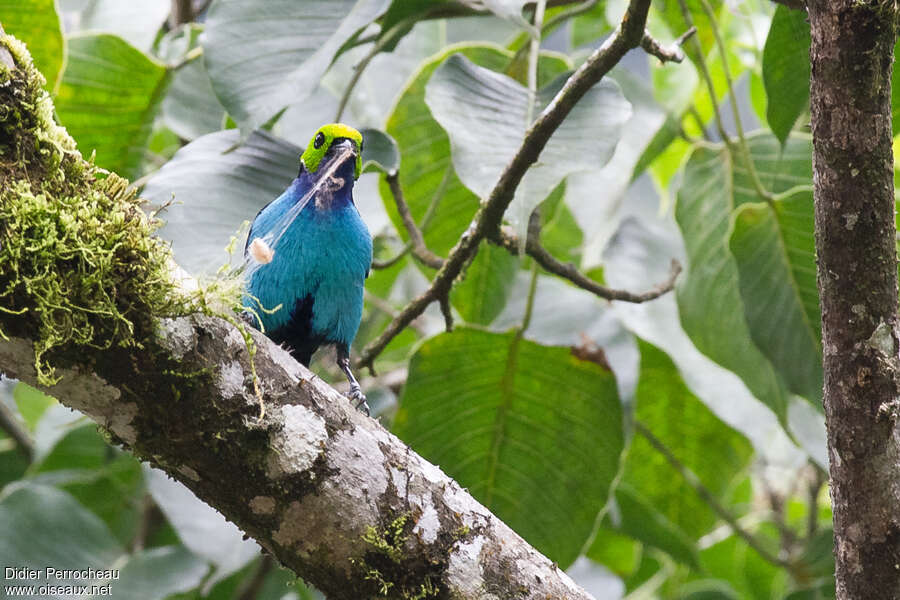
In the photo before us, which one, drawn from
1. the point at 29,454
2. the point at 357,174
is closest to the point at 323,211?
the point at 357,174

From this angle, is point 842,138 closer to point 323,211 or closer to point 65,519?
point 323,211

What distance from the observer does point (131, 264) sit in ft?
4.96

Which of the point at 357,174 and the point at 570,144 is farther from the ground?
the point at 570,144

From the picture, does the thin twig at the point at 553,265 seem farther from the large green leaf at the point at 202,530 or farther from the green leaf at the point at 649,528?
the large green leaf at the point at 202,530

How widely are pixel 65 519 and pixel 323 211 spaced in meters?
1.58

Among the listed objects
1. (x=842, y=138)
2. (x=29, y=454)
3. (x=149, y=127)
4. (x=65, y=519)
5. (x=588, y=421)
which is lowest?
(x=29, y=454)

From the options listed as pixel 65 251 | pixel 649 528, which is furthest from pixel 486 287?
pixel 65 251

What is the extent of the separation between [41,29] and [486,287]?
1.60m

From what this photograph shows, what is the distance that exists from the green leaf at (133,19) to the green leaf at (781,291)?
2223 millimetres

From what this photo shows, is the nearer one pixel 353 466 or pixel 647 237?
pixel 353 466

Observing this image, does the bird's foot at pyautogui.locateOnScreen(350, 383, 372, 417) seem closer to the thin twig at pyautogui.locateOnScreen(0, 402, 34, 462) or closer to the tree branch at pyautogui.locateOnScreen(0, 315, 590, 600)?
the tree branch at pyautogui.locateOnScreen(0, 315, 590, 600)

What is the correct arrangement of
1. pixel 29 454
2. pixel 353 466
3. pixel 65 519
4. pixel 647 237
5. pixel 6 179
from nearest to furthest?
pixel 6 179 < pixel 353 466 < pixel 65 519 < pixel 647 237 < pixel 29 454

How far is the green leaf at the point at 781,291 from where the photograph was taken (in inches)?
114

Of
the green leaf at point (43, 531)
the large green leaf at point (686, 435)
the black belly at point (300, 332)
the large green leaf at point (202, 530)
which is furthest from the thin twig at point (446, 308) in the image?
the green leaf at point (43, 531)
